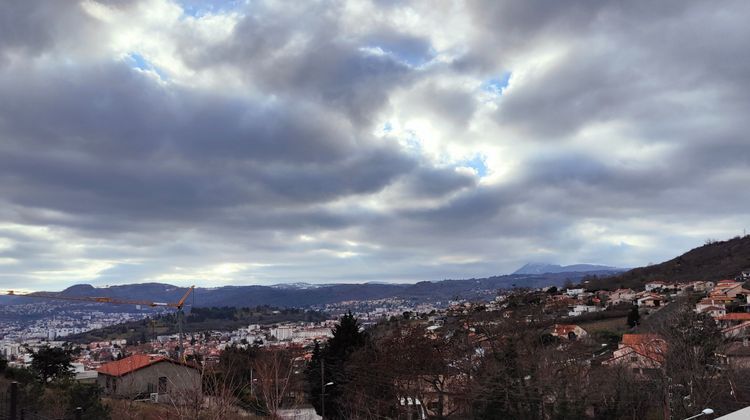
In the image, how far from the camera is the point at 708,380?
2688 cm

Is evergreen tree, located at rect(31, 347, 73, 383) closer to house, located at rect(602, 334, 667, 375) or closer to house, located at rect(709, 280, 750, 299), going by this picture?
house, located at rect(602, 334, 667, 375)

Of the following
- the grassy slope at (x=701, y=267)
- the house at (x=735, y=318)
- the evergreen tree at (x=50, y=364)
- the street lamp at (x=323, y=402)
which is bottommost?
the street lamp at (x=323, y=402)

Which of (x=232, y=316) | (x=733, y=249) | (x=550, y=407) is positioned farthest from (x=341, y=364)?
(x=232, y=316)

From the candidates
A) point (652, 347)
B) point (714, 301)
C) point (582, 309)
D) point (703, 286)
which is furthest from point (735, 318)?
point (703, 286)

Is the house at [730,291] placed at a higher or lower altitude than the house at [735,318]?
higher

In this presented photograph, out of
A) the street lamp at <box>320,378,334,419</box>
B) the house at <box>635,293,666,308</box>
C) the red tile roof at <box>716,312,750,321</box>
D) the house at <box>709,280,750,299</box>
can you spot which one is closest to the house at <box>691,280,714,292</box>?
the house at <box>709,280,750,299</box>

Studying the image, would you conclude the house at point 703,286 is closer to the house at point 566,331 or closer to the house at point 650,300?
the house at point 650,300

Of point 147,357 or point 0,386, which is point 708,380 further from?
point 147,357

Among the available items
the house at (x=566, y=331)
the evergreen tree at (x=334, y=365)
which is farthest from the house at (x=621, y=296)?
the evergreen tree at (x=334, y=365)

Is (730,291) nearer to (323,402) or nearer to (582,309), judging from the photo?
(582,309)

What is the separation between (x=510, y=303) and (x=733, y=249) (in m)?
113

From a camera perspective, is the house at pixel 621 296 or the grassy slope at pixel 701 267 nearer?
the house at pixel 621 296

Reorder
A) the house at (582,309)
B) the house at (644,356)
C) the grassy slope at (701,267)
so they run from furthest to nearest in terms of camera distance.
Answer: the grassy slope at (701,267) → the house at (582,309) → the house at (644,356)

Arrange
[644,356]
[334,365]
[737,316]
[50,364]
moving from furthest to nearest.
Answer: [737,316] < [334,365] < [50,364] < [644,356]
